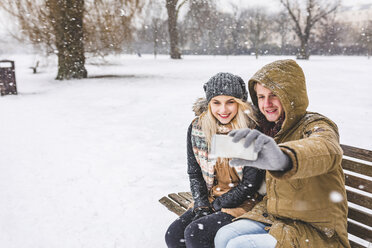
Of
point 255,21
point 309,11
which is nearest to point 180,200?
point 309,11

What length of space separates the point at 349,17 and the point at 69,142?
92.0 m

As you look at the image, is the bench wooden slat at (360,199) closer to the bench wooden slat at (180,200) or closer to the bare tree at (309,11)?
the bench wooden slat at (180,200)

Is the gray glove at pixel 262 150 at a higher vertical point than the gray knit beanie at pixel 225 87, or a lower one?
lower

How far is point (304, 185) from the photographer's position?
6.34 feet

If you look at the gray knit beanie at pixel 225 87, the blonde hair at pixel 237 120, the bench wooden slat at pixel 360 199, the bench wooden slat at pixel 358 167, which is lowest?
the bench wooden slat at pixel 360 199

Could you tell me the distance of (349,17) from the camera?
80.8 metres

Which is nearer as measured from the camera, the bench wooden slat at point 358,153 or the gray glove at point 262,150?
the gray glove at point 262,150

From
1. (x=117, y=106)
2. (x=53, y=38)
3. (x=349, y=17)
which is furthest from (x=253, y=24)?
(x=117, y=106)

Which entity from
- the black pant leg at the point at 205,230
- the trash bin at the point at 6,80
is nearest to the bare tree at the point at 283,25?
the trash bin at the point at 6,80

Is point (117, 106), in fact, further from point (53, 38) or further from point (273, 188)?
point (273, 188)

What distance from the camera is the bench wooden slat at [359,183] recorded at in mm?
2248

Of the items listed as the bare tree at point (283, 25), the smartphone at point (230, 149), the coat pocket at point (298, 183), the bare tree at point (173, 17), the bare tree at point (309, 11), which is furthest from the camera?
the bare tree at point (283, 25)

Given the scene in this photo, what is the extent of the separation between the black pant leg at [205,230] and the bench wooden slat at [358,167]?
3.20 ft

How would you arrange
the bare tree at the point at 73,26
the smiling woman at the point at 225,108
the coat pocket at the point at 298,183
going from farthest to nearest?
the bare tree at the point at 73,26, the smiling woman at the point at 225,108, the coat pocket at the point at 298,183
